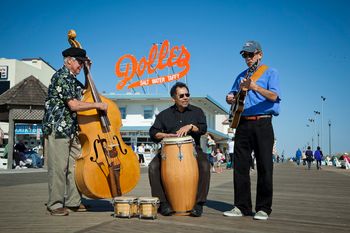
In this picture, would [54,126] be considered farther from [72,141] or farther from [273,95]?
[273,95]

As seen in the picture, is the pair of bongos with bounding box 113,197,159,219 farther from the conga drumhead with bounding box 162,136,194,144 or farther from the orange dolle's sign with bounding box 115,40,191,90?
the orange dolle's sign with bounding box 115,40,191,90

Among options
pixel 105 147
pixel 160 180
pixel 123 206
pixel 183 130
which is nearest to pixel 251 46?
pixel 183 130

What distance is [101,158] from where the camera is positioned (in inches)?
199

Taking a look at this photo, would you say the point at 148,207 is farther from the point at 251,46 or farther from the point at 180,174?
the point at 251,46

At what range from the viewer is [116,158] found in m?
5.18

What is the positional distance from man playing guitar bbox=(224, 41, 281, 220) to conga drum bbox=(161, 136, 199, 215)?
56cm

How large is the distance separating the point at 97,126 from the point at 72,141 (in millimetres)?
532

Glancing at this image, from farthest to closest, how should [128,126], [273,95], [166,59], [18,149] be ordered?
[128,126] → [166,59] → [18,149] → [273,95]

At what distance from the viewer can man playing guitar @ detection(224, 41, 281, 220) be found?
→ 5062 mm

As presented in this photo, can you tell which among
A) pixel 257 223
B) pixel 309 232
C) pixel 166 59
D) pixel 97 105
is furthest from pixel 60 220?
pixel 166 59

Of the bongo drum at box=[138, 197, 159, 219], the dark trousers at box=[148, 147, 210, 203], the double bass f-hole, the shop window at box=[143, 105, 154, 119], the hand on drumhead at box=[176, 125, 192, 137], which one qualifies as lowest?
the bongo drum at box=[138, 197, 159, 219]

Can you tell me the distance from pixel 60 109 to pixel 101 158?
3.03 ft

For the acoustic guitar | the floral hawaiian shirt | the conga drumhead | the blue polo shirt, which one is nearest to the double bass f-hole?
the floral hawaiian shirt

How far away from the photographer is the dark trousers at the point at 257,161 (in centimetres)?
509
